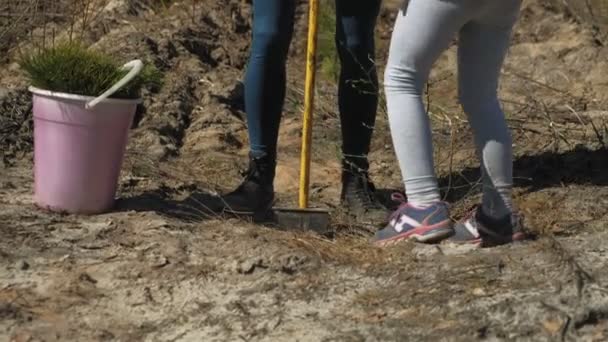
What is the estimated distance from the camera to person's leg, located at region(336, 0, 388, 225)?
425 centimetres

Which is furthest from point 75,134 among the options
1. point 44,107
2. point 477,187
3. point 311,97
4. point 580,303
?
point 580,303

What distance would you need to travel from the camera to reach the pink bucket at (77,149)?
13.1 ft

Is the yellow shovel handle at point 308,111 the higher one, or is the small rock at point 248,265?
the yellow shovel handle at point 308,111

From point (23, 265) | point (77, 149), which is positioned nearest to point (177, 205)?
point (77, 149)

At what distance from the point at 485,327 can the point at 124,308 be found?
1022 millimetres

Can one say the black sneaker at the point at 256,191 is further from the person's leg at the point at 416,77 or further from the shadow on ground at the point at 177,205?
the person's leg at the point at 416,77

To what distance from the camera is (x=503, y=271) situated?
11.1 feet

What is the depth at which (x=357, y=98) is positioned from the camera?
433 centimetres

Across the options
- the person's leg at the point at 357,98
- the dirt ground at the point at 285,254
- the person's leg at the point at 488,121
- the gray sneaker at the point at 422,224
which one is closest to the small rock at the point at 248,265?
the dirt ground at the point at 285,254

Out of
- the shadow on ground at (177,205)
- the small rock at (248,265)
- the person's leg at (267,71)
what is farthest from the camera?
the shadow on ground at (177,205)

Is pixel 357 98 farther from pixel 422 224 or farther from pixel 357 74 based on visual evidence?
pixel 422 224

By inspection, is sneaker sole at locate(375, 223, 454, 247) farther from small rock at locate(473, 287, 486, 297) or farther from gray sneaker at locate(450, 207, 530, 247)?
small rock at locate(473, 287, 486, 297)

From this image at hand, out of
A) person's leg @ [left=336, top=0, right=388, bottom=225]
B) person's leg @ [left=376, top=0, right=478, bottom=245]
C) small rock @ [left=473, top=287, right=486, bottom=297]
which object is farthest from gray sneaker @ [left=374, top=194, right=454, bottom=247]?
person's leg @ [left=336, top=0, right=388, bottom=225]

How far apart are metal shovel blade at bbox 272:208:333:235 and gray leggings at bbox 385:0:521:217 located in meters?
0.54
